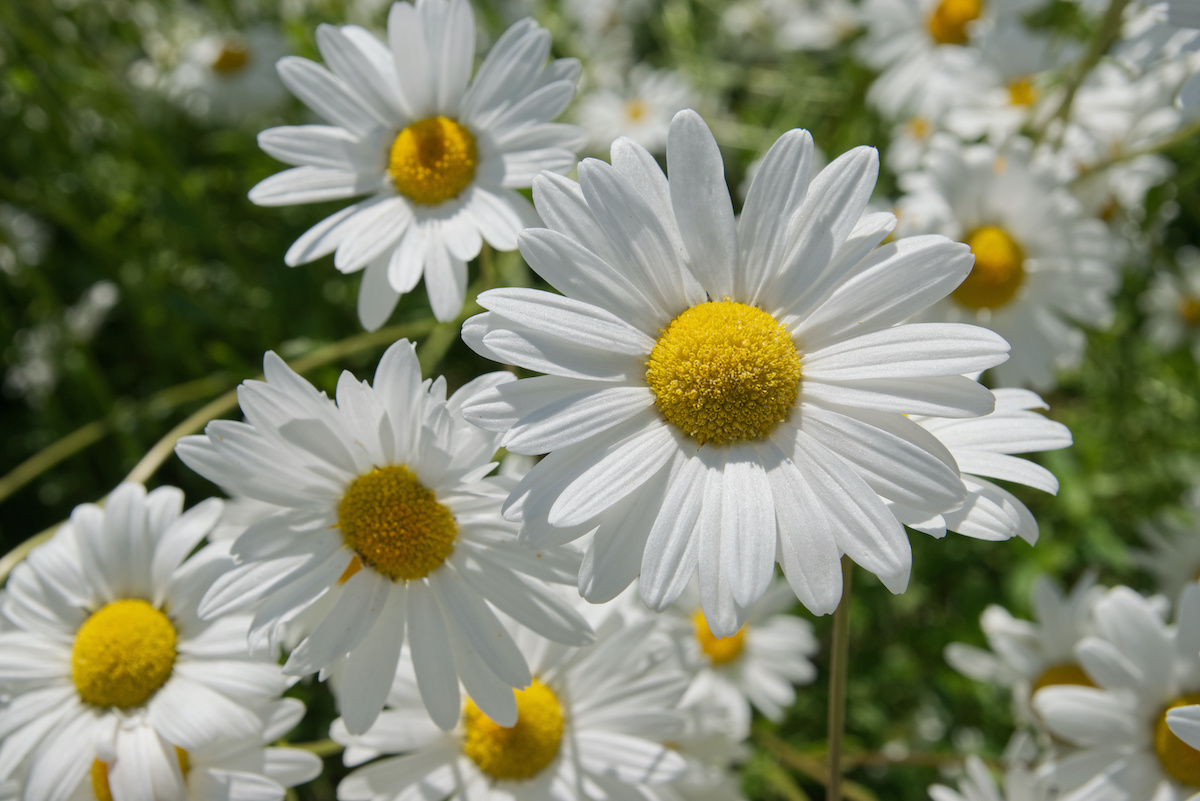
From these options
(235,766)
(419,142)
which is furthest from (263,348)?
(235,766)

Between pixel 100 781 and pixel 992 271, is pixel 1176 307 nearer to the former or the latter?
pixel 992 271

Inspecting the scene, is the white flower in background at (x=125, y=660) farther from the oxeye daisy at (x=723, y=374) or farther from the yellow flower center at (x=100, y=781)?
the oxeye daisy at (x=723, y=374)

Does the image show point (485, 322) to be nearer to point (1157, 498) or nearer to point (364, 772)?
point (364, 772)

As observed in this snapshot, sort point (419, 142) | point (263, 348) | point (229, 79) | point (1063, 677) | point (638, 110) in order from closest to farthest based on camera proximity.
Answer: point (419, 142) < point (1063, 677) < point (263, 348) < point (229, 79) < point (638, 110)

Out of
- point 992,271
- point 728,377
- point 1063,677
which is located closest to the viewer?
point 728,377

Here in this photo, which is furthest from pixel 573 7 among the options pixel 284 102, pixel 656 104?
pixel 284 102

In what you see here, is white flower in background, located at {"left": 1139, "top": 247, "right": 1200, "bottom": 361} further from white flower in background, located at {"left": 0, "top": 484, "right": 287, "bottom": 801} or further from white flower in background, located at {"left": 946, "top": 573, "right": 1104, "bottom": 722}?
white flower in background, located at {"left": 0, "top": 484, "right": 287, "bottom": 801}
